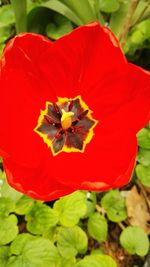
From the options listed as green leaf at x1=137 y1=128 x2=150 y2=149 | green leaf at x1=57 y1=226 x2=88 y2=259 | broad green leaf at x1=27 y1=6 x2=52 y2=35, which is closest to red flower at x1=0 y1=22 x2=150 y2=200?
green leaf at x1=137 y1=128 x2=150 y2=149

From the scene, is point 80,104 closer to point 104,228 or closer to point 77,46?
point 77,46

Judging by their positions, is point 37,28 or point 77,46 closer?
point 77,46

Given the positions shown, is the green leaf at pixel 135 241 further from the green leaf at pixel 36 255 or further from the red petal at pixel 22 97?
the red petal at pixel 22 97

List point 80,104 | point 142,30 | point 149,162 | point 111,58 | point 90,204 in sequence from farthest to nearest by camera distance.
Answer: point 142,30 < point 90,204 < point 149,162 < point 80,104 < point 111,58

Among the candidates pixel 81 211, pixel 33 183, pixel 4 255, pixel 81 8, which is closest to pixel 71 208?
pixel 81 211

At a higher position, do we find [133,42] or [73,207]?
[133,42]

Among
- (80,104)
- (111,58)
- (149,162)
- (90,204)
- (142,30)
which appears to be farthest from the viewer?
(142,30)

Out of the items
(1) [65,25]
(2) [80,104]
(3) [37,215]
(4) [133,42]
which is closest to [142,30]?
(4) [133,42]

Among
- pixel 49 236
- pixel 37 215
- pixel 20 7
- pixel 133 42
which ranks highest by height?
pixel 20 7
